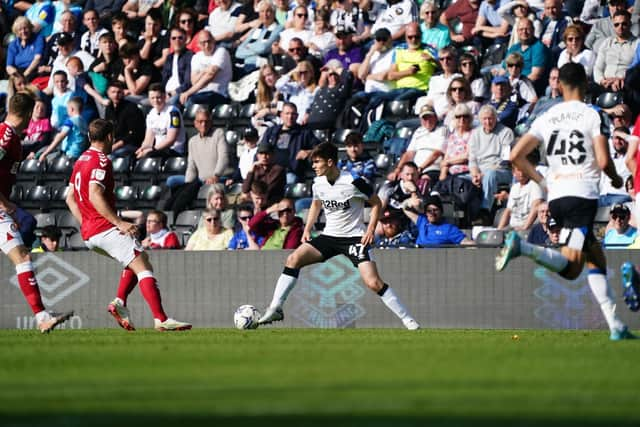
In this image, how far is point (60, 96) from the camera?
23859 mm

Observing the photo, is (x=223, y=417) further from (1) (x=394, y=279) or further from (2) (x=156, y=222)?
(2) (x=156, y=222)

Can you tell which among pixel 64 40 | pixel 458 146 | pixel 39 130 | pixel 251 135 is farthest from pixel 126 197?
pixel 458 146

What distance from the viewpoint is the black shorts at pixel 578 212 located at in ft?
37.2

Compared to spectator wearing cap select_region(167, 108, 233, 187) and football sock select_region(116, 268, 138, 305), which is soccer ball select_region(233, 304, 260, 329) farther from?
spectator wearing cap select_region(167, 108, 233, 187)

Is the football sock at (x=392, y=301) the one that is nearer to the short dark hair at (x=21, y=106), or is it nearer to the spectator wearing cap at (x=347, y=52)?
the short dark hair at (x=21, y=106)

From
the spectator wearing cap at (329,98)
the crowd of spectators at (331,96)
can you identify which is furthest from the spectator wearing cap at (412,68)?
the spectator wearing cap at (329,98)

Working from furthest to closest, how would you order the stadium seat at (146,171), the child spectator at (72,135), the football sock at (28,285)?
the child spectator at (72,135) < the stadium seat at (146,171) < the football sock at (28,285)

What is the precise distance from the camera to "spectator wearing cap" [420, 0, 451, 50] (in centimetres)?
2106

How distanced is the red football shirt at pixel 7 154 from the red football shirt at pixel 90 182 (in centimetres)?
63

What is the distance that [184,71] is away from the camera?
2331 cm

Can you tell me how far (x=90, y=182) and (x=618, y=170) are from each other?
24.0ft

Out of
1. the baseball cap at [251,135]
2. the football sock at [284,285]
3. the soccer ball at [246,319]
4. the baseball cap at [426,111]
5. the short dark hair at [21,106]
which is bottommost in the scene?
the soccer ball at [246,319]

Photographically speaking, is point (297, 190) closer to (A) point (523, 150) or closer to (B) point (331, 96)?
(B) point (331, 96)

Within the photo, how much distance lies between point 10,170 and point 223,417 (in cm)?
815
